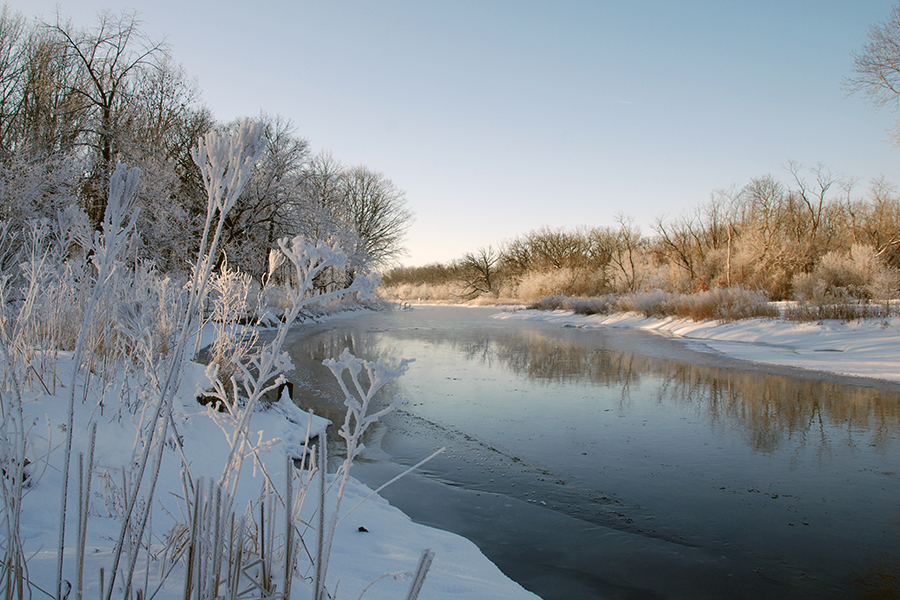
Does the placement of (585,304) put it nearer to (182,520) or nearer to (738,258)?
(738,258)

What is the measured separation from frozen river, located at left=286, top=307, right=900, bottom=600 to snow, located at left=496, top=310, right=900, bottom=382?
6.23ft

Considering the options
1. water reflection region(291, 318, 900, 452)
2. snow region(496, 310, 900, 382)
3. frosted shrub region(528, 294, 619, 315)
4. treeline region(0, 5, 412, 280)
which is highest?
treeline region(0, 5, 412, 280)

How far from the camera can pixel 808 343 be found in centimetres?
1216

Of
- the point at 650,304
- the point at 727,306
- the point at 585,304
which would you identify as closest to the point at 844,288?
the point at 727,306

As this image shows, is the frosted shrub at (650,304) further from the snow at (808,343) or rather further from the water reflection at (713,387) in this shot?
the water reflection at (713,387)

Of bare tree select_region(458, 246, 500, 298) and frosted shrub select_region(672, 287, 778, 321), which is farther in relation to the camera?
bare tree select_region(458, 246, 500, 298)

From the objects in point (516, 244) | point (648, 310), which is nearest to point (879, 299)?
point (648, 310)

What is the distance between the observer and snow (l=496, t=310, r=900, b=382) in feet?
31.2

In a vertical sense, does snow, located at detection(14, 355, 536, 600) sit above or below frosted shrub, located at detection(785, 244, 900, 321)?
below

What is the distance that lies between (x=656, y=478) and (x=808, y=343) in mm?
10557

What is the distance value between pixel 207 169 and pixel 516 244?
4734cm

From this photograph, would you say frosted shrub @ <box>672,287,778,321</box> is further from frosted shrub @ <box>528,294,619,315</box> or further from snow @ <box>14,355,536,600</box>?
snow @ <box>14,355,536,600</box>

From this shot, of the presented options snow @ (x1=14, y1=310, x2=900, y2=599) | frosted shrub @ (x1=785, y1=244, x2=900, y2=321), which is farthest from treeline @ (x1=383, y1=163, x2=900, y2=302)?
snow @ (x1=14, y1=310, x2=900, y2=599)

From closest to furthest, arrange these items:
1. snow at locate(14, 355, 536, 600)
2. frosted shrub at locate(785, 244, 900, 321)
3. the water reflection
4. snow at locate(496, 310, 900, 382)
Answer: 1. snow at locate(14, 355, 536, 600)
2. the water reflection
3. snow at locate(496, 310, 900, 382)
4. frosted shrub at locate(785, 244, 900, 321)
